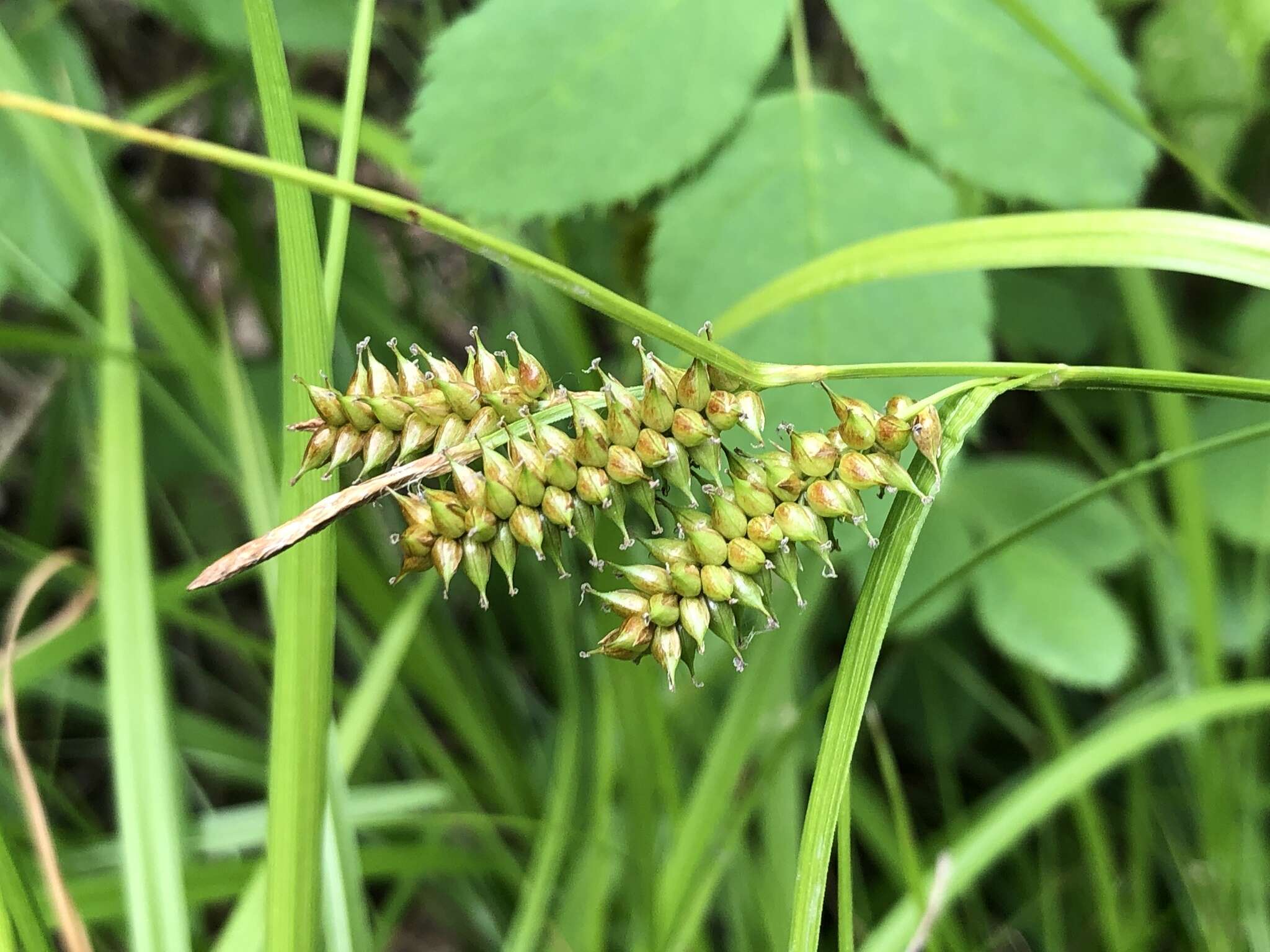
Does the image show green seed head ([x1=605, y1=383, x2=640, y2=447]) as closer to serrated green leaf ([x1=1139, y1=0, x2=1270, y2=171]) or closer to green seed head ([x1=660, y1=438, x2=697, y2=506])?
green seed head ([x1=660, y1=438, x2=697, y2=506])

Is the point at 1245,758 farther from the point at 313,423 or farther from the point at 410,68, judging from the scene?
the point at 410,68

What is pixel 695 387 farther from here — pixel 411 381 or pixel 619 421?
pixel 411 381

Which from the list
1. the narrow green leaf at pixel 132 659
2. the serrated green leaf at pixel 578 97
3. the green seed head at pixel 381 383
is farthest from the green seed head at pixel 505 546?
the narrow green leaf at pixel 132 659

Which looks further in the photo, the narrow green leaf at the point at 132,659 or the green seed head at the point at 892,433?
the narrow green leaf at the point at 132,659

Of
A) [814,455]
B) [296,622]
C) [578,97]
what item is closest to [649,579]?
[814,455]

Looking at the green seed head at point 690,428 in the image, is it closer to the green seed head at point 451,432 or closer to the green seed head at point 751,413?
the green seed head at point 751,413

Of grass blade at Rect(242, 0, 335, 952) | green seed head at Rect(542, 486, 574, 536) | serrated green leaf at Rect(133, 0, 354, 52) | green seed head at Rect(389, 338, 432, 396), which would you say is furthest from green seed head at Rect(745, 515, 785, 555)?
serrated green leaf at Rect(133, 0, 354, 52)

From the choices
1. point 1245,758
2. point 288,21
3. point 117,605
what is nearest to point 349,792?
point 117,605
